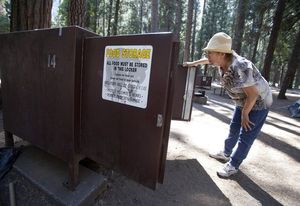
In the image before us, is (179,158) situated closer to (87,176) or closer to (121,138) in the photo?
(87,176)

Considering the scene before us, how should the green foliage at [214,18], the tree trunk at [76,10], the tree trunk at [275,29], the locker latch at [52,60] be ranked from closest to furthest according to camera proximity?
the locker latch at [52,60] → the tree trunk at [76,10] → the tree trunk at [275,29] → the green foliage at [214,18]

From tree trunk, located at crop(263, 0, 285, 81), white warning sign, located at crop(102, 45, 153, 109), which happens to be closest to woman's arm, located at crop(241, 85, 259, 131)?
white warning sign, located at crop(102, 45, 153, 109)

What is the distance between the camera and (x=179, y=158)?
3412mm

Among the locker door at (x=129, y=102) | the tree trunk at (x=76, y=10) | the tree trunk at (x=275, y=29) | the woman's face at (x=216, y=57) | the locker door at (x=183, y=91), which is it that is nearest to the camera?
the locker door at (x=129, y=102)

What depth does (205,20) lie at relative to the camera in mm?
33406

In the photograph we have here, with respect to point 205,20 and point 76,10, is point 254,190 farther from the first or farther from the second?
point 205,20

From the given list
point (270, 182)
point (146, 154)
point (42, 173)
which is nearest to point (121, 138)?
point (146, 154)

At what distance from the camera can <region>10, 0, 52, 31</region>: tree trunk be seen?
3861mm

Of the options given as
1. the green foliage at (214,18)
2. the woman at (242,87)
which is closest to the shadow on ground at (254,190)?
the woman at (242,87)

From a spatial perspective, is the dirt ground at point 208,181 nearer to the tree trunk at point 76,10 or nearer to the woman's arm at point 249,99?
the woman's arm at point 249,99

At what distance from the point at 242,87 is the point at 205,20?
34.1 m

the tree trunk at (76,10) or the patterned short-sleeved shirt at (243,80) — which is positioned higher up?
the tree trunk at (76,10)

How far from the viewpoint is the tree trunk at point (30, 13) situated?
12.7 ft

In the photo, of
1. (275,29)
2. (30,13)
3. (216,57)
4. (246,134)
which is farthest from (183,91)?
(275,29)
